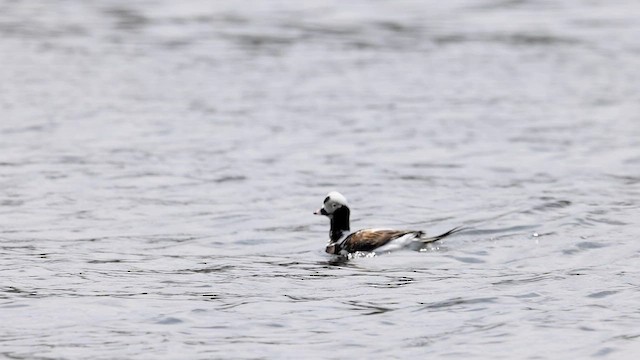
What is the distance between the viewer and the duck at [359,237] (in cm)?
1692

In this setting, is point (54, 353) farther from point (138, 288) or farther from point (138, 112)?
point (138, 112)

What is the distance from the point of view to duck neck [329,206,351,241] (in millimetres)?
17625

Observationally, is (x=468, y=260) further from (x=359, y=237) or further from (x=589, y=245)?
(x=589, y=245)

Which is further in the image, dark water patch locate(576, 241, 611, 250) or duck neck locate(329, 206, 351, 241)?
duck neck locate(329, 206, 351, 241)

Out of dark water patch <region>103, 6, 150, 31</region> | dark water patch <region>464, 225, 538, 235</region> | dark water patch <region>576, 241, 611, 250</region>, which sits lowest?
dark water patch <region>464, 225, 538, 235</region>

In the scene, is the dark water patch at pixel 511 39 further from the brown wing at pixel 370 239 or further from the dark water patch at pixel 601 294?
the dark water patch at pixel 601 294

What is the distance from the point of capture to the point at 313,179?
21969 millimetres

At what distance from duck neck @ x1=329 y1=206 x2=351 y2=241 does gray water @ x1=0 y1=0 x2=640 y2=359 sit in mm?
305

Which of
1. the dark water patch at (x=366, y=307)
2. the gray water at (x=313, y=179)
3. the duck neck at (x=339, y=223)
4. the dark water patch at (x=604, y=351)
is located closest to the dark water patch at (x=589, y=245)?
the gray water at (x=313, y=179)

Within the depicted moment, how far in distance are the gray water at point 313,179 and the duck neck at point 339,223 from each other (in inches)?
12.0

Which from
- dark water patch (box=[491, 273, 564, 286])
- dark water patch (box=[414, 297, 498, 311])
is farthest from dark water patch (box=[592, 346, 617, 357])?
dark water patch (box=[491, 273, 564, 286])

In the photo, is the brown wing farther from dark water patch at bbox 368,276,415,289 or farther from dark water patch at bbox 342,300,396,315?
dark water patch at bbox 342,300,396,315

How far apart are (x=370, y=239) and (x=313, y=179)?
195 inches

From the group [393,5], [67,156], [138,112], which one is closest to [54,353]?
[67,156]
